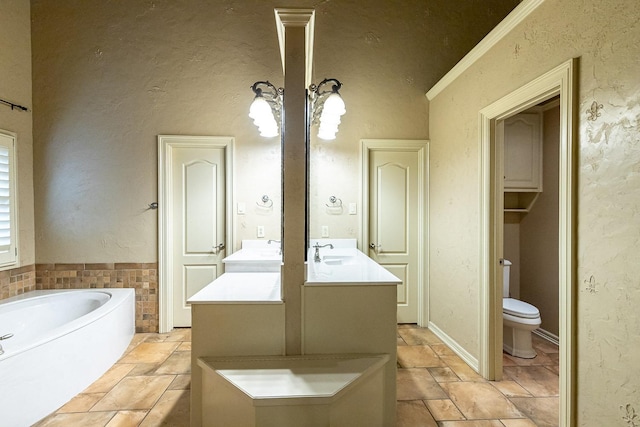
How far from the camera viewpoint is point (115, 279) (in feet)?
9.77

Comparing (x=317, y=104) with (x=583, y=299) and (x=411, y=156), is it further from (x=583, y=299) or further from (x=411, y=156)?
(x=583, y=299)

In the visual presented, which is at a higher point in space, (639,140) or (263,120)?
(263,120)

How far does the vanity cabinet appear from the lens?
2916mm

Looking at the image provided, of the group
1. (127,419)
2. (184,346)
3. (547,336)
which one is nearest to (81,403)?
(127,419)

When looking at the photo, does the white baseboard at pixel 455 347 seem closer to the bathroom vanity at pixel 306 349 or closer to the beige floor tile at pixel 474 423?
the beige floor tile at pixel 474 423

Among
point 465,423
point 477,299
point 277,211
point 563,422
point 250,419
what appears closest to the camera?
point 250,419

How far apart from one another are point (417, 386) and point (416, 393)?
0.09 meters

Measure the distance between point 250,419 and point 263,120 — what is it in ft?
6.35

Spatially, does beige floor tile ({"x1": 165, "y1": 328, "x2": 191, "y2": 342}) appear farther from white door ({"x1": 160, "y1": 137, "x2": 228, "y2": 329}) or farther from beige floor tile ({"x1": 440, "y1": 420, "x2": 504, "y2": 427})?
beige floor tile ({"x1": 440, "y1": 420, "x2": 504, "y2": 427})

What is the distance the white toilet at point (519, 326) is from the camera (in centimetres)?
239

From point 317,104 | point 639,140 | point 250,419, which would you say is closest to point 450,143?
point 317,104

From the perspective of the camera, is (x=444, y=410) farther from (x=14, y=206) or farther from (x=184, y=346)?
(x=14, y=206)

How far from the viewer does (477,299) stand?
7.47ft

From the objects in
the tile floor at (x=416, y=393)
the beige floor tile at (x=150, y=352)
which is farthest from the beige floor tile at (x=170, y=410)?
the beige floor tile at (x=150, y=352)
